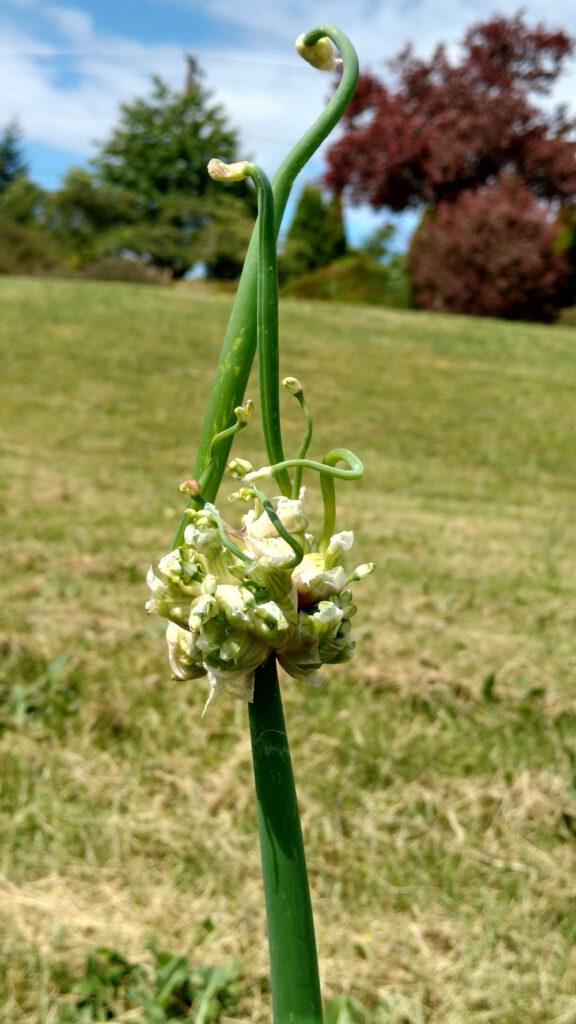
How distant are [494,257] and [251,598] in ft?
49.3

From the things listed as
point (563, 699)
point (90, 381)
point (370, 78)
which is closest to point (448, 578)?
point (563, 699)

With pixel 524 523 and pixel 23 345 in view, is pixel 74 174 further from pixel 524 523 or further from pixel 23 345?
pixel 524 523

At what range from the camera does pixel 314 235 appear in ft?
68.8

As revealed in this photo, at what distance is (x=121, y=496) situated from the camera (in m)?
4.56

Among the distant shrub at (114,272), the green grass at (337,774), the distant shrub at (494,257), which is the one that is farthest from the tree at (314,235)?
the green grass at (337,774)

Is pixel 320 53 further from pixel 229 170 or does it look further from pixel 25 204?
pixel 25 204

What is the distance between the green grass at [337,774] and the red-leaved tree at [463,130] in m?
14.5

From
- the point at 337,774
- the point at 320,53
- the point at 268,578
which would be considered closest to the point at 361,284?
the point at 337,774

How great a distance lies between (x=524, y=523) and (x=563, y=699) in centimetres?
244

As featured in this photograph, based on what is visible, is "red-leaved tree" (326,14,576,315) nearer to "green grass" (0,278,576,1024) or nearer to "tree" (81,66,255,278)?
"tree" (81,66,255,278)

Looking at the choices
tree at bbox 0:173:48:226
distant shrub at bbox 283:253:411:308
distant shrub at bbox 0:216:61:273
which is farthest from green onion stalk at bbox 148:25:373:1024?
tree at bbox 0:173:48:226

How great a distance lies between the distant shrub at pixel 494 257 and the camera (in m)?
14.8

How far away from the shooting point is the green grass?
1.45 meters

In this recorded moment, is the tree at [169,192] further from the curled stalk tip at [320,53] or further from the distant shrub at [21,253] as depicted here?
the curled stalk tip at [320,53]
